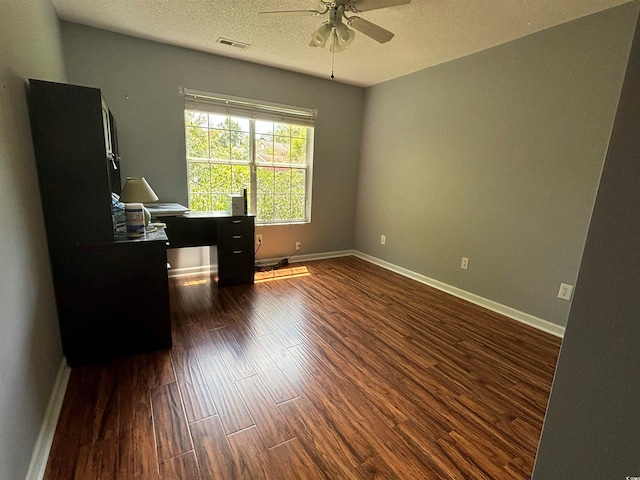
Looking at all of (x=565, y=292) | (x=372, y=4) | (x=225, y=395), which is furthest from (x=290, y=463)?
(x=372, y=4)

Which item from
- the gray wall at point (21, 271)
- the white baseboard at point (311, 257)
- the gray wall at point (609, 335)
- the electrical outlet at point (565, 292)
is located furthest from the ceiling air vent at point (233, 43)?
the electrical outlet at point (565, 292)

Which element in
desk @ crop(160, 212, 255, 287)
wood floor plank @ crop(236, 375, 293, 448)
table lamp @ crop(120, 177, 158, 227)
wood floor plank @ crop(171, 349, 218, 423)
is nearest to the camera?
wood floor plank @ crop(236, 375, 293, 448)

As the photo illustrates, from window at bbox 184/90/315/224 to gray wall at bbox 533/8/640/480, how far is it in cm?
346

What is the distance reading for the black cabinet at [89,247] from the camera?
1633mm

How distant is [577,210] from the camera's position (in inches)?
93.7

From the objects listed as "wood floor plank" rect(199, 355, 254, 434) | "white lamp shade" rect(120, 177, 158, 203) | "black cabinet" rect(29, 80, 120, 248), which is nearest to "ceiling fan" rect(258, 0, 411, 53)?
"black cabinet" rect(29, 80, 120, 248)

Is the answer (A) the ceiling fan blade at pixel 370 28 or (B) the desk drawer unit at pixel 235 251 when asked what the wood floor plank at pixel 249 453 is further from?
(A) the ceiling fan blade at pixel 370 28

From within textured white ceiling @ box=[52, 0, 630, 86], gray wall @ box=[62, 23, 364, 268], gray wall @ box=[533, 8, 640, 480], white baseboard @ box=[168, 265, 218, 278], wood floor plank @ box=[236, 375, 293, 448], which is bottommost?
wood floor plank @ box=[236, 375, 293, 448]

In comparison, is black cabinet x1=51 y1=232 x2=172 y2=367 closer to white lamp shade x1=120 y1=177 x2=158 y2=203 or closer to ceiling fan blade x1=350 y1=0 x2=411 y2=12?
white lamp shade x1=120 y1=177 x2=158 y2=203

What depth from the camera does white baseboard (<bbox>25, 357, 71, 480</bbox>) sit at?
1.19 m

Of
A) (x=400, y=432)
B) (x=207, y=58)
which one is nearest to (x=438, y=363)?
(x=400, y=432)

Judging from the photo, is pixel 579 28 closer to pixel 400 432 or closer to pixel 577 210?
pixel 577 210

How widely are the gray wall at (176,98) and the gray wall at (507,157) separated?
72 centimetres

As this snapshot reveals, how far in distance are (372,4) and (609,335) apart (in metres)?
2.19
